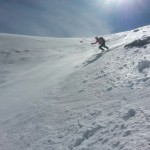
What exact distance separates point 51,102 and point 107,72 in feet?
11.1

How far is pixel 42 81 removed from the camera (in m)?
18.6

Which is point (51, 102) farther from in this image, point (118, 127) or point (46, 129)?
point (118, 127)

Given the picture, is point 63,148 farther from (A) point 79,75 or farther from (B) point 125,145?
(A) point 79,75

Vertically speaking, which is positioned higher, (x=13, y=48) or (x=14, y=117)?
(x=13, y=48)

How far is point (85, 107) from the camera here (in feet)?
37.4

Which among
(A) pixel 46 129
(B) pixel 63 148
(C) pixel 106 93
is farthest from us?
(C) pixel 106 93

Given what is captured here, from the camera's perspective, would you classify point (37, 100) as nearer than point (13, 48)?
Yes

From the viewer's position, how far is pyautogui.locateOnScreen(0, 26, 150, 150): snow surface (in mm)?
8523

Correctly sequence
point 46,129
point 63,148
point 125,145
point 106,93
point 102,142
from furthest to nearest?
1. point 106,93
2. point 46,129
3. point 63,148
4. point 102,142
5. point 125,145

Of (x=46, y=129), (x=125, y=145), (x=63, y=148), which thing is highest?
(x=46, y=129)

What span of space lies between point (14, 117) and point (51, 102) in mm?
1652

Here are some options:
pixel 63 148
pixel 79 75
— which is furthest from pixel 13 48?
pixel 63 148

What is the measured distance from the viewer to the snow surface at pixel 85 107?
28.0 ft

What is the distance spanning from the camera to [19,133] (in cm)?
1102
